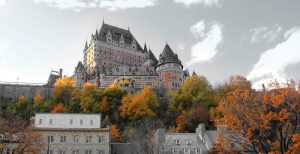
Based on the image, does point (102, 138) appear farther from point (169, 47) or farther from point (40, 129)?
point (169, 47)

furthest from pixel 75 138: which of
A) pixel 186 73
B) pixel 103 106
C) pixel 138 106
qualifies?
pixel 186 73

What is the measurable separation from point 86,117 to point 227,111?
132 ft

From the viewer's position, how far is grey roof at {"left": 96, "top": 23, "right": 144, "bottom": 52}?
582ft

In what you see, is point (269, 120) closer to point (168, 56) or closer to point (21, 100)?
point (21, 100)

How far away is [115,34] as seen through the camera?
18425 centimetres

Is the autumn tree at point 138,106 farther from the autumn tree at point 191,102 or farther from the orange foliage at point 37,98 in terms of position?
the orange foliage at point 37,98

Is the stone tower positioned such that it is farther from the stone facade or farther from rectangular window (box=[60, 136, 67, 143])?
rectangular window (box=[60, 136, 67, 143])

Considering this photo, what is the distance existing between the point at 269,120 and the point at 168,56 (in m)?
116

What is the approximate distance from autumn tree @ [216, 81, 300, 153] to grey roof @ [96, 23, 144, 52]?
143 m

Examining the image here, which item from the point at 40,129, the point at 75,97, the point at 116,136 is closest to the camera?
the point at 40,129

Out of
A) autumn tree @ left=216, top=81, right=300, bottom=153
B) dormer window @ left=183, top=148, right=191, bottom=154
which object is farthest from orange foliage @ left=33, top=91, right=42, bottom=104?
autumn tree @ left=216, top=81, right=300, bottom=153

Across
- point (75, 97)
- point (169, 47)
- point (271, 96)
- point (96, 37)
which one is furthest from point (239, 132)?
point (96, 37)

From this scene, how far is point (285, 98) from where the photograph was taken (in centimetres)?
3484

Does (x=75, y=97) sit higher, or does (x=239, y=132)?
(x=75, y=97)
